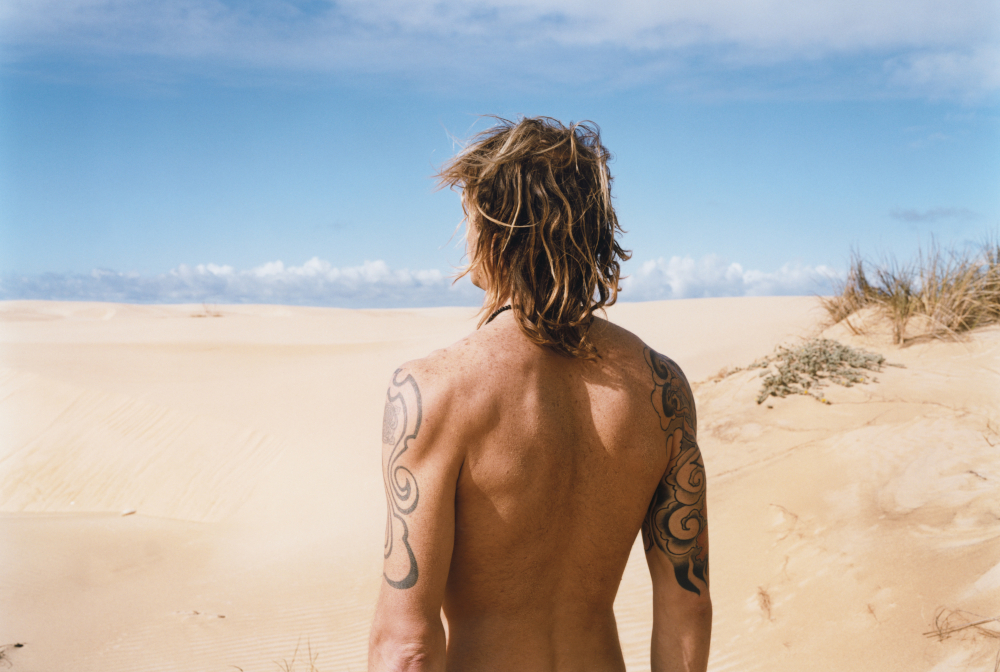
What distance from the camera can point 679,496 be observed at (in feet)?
5.81

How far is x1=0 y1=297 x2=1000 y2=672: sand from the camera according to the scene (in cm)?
444

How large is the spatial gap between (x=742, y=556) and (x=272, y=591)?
4.49 metres

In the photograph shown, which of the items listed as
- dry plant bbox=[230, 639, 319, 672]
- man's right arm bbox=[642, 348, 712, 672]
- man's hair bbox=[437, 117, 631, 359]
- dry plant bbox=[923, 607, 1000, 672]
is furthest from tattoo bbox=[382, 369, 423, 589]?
dry plant bbox=[230, 639, 319, 672]

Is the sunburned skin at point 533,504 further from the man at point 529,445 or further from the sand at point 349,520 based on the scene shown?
the sand at point 349,520

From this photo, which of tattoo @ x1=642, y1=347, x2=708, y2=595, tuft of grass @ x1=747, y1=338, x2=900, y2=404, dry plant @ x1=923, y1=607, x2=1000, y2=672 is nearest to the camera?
tattoo @ x1=642, y1=347, x2=708, y2=595

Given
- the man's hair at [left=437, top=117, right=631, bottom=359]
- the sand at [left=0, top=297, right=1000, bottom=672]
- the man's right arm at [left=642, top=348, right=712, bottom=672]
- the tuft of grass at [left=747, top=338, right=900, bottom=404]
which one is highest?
the man's hair at [left=437, top=117, right=631, bottom=359]

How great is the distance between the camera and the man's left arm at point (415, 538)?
1392mm

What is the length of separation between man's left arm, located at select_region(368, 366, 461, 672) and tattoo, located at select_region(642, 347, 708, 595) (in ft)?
1.96

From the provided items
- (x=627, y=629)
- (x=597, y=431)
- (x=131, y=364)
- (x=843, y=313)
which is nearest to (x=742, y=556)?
(x=627, y=629)

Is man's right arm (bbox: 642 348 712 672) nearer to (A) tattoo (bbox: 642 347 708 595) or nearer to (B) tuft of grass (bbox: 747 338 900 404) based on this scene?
(A) tattoo (bbox: 642 347 708 595)

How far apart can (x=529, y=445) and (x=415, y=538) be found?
0.32m

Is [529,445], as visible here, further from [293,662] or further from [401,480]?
[293,662]

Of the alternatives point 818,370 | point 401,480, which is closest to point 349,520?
point 818,370

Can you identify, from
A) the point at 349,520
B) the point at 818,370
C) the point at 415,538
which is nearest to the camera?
the point at 415,538
